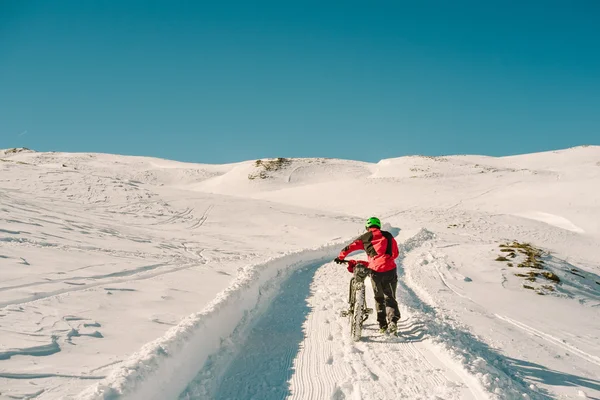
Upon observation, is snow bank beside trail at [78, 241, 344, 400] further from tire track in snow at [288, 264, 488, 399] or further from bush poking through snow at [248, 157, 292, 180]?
bush poking through snow at [248, 157, 292, 180]

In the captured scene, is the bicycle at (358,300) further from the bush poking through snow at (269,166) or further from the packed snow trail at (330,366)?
the bush poking through snow at (269,166)

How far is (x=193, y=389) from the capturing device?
4828mm

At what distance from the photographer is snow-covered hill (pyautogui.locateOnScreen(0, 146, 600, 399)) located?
484 centimetres

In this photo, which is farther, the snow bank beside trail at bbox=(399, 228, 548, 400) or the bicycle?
the bicycle

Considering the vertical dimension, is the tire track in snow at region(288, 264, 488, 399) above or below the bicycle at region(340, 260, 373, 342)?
below

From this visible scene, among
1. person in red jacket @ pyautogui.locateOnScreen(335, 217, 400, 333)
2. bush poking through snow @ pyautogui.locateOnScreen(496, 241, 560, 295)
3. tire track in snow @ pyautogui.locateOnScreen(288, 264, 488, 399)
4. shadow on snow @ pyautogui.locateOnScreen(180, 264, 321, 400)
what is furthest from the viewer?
bush poking through snow @ pyautogui.locateOnScreen(496, 241, 560, 295)

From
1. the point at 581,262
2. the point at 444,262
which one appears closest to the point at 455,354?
the point at 444,262

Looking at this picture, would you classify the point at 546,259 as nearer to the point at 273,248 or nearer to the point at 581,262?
the point at 581,262

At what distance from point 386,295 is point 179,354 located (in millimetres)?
3551

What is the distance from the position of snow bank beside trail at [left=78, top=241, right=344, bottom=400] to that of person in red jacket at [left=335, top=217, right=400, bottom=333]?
249cm

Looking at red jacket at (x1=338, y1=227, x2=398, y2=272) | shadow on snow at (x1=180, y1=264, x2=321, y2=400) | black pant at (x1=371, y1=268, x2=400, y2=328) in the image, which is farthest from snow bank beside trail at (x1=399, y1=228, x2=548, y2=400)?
shadow on snow at (x1=180, y1=264, x2=321, y2=400)

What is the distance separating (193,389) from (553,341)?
7433 mm

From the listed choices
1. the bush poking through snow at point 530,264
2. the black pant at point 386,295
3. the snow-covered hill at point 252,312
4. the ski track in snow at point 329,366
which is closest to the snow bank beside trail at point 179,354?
the snow-covered hill at point 252,312

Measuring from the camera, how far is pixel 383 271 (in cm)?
689
